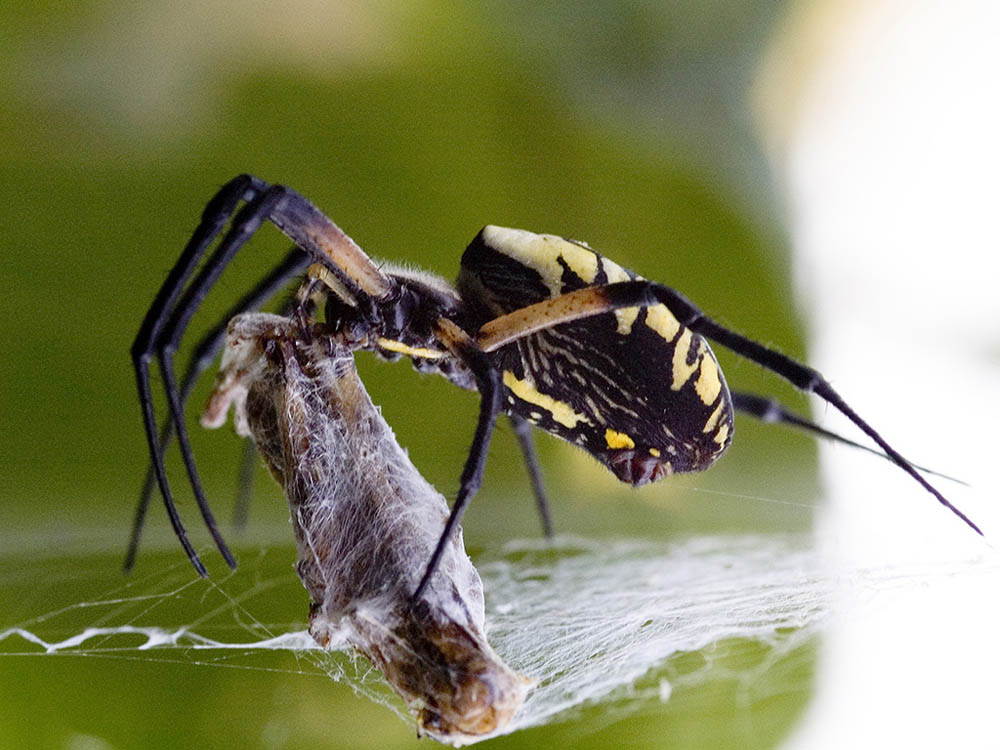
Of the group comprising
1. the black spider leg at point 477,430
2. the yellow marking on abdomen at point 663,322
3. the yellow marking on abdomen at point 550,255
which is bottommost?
the black spider leg at point 477,430

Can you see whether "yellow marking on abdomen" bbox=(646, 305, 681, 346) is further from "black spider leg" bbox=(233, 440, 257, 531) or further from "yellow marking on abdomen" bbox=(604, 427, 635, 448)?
"black spider leg" bbox=(233, 440, 257, 531)

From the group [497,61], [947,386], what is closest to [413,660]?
[497,61]

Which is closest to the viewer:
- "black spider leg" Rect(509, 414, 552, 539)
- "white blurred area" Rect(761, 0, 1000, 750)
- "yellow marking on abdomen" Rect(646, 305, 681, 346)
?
"yellow marking on abdomen" Rect(646, 305, 681, 346)

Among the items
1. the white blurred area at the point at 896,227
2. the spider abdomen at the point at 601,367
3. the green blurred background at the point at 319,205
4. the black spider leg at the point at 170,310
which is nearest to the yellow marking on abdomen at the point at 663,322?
the spider abdomen at the point at 601,367

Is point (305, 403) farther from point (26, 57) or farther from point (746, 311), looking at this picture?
point (746, 311)

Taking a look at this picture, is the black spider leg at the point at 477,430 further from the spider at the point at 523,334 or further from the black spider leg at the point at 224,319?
the black spider leg at the point at 224,319

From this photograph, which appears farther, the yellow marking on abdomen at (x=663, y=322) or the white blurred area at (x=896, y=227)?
the white blurred area at (x=896, y=227)

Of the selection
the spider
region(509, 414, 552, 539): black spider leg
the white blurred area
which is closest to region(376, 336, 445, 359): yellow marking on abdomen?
the spider
